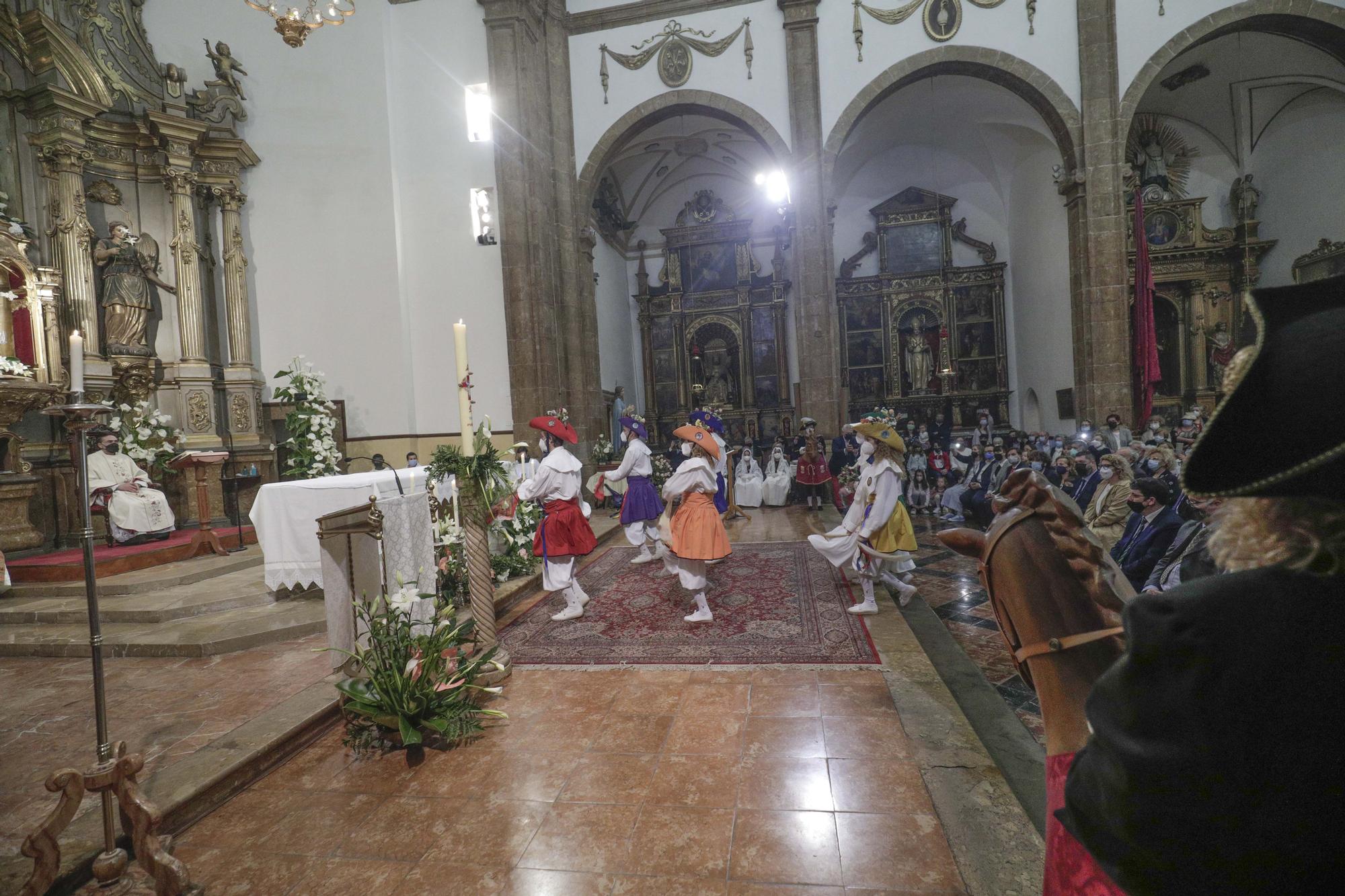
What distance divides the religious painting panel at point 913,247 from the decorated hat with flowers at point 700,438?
520 inches

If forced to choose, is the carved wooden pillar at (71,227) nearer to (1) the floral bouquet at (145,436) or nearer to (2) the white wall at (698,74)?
(1) the floral bouquet at (145,436)

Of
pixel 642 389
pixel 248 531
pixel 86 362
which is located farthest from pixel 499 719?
pixel 642 389

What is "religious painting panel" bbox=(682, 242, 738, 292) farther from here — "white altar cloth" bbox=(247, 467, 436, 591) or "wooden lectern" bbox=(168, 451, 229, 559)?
"white altar cloth" bbox=(247, 467, 436, 591)

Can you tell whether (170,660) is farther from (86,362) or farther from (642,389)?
(642,389)

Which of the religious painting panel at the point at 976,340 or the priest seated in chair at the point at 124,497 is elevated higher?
the religious painting panel at the point at 976,340

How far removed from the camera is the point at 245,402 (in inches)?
378

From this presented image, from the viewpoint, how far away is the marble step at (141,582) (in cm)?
559

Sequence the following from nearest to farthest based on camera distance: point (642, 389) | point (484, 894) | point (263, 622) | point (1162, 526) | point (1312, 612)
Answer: point (1312, 612) < point (484, 894) < point (1162, 526) < point (263, 622) < point (642, 389)

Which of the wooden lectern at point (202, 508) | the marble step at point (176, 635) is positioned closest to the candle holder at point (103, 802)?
the marble step at point (176, 635)

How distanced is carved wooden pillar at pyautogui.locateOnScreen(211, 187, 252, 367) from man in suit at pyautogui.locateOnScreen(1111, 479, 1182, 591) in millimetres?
11232

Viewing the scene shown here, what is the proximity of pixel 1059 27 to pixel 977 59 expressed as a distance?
139cm

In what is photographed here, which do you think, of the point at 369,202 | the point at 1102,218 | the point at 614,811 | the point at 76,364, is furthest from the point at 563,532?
the point at 1102,218

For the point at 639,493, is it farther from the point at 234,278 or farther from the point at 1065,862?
the point at 234,278

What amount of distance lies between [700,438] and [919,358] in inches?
513
